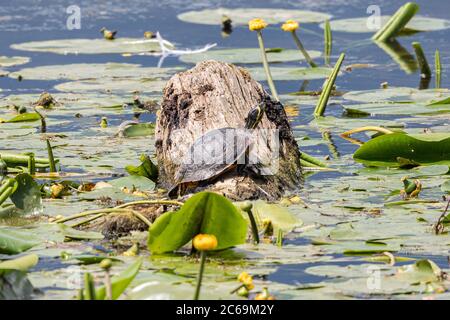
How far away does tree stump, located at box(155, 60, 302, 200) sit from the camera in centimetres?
534

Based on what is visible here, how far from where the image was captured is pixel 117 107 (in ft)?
24.4

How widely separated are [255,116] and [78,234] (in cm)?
126

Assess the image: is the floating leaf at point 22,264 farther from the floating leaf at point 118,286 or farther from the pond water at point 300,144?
the floating leaf at point 118,286

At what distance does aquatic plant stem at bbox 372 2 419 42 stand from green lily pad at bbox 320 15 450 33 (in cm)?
27

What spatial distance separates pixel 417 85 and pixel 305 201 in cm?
353

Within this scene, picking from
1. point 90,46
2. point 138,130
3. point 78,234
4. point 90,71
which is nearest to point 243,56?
point 90,71

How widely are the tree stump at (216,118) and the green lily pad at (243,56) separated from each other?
3.35m

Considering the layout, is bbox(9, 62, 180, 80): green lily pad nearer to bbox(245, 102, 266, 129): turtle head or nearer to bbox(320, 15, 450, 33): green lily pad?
bbox(320, 15, 450, 33): green lily pad

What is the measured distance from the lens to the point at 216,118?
5.40 m

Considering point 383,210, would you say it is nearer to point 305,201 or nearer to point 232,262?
point 305,201

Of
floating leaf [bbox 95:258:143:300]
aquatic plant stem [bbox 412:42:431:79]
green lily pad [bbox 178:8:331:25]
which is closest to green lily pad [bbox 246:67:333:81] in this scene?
aquatic plant stem [bbox 412:42:431:79]

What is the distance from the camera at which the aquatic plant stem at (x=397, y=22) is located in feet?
32.0

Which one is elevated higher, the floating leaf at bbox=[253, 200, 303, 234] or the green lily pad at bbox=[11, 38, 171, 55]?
the floating leaf at bbox=[253, 200, 303, 234]
